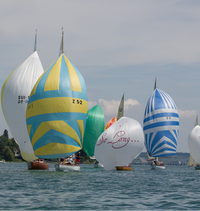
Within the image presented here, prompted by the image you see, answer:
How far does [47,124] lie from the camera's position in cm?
4278

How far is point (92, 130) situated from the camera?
A: 75.9m

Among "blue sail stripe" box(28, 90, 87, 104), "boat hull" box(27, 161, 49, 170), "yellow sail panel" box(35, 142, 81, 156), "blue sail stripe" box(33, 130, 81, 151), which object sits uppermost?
"blue sail stripe" box(28, 90, 87, 104)

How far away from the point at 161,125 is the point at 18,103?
2859 centimetres

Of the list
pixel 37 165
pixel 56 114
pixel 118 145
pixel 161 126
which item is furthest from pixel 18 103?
pixel 161 126

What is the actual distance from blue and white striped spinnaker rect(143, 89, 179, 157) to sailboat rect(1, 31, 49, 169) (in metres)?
25.2

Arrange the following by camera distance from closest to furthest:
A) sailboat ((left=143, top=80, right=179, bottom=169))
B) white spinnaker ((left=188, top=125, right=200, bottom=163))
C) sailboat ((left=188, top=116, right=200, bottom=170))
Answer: sailboat ((left=143, top=80, right=179, bottom=169)) → white spinnaker ((left=188, top=125, right=200, bottom=163)) → sailboat ((left=188, top=116, right=200, bottom=170))

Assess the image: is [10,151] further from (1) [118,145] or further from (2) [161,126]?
(1) [118,145]

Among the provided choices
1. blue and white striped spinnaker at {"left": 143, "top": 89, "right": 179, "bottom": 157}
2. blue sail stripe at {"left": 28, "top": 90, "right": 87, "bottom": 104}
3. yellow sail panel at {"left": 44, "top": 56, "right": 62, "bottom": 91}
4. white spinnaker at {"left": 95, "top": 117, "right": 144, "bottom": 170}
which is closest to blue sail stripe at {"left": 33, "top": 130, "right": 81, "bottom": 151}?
blue sail stripe at {"left": 28, "top": 90, "right": 87, "bottom": 104}

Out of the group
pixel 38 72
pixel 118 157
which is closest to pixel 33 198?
pixel 118 157

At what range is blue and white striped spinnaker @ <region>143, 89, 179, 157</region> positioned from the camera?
6719 centimetres

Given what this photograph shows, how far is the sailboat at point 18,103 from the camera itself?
50.6m

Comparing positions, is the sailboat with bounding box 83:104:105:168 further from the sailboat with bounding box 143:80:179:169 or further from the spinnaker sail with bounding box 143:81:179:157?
the spinnaker sail with bounding box 143:81:179:157

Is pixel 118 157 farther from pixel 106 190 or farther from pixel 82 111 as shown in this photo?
pixel 106 190

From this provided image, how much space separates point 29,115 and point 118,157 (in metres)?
13.3
